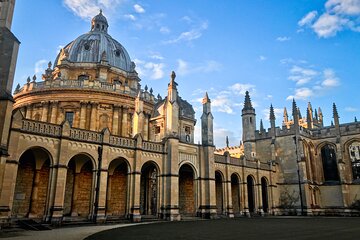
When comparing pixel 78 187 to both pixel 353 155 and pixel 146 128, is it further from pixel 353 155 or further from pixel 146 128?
pixel 353 155

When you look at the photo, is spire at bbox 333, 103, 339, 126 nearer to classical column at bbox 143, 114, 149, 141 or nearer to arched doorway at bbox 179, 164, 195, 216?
arched doorway at bbox 179, 164, 195, 216

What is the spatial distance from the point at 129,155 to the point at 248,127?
2771 centimetres

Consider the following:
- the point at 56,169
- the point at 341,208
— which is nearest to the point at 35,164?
the point at 56,169

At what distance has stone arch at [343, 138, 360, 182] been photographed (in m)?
43.2

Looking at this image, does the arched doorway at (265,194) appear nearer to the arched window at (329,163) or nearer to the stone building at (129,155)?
the stone building at (129,155)

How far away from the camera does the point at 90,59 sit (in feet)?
142

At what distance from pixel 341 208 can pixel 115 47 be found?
1644 inches

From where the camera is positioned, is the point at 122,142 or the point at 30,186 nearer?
the point at 30,186

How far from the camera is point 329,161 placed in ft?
153

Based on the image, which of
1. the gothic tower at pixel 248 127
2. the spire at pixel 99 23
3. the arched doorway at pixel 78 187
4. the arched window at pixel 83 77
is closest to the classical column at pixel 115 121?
the arched window at pixel 83 77

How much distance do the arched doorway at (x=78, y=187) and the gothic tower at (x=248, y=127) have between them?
1123 inches

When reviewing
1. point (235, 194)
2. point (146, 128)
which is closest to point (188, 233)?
point (146, 128)

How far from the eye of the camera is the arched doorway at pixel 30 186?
24.1 metres

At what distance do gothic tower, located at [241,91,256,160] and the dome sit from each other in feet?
65.5
